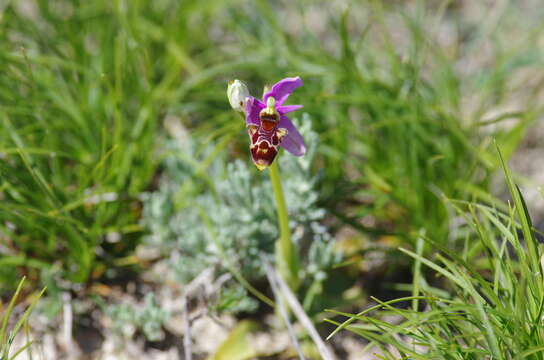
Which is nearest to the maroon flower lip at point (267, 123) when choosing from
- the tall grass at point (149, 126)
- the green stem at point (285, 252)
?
the green stem at point (285, 252)

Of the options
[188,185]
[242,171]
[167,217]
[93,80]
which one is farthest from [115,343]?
[93,80]

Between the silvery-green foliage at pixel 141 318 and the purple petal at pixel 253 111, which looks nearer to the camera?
the purple petal at pixel 253 111

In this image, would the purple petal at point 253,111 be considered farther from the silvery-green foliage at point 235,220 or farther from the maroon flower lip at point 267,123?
the silvery-green foliage at point 235,220

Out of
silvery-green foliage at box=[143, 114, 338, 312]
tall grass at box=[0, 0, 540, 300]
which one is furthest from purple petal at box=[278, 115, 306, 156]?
tall grass at box=[0, 0, 540, 300]

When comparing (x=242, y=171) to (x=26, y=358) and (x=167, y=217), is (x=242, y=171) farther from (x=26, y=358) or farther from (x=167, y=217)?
(x=26, y=358)

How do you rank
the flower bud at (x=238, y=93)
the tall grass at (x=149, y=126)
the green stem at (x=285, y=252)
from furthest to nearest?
the tall grass at (x=149, y=126), the green stem at (x=285, y=252), the flower bud at (x=238, y=93)

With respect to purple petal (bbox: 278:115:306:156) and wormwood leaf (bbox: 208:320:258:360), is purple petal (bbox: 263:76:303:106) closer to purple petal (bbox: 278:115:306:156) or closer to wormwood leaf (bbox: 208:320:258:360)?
purple petal (bbox: 278:115:306:156)

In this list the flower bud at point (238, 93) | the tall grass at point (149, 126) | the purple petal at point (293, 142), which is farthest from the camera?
the tall grass at point (149, 126)

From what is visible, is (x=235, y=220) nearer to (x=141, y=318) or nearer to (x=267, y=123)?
(x=141, y=318)
